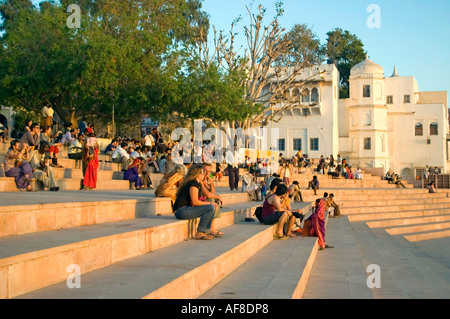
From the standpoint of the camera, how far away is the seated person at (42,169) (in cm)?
1177

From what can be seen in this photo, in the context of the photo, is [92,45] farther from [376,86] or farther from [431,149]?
[431,149]

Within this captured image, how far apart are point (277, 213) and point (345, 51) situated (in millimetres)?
55068

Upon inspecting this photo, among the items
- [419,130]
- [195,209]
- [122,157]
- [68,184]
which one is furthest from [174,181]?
[419,130]

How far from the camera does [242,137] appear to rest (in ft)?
121

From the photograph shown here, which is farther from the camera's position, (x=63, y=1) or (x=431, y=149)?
(x=431, y=149)

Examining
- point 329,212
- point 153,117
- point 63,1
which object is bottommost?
point 329,212

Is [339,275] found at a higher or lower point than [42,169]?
lower

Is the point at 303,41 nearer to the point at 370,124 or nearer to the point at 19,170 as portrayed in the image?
the point at 370,124

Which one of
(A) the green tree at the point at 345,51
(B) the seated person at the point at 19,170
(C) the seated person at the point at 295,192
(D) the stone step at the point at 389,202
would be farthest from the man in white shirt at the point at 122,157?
(A) the green tree at the point at 345,51

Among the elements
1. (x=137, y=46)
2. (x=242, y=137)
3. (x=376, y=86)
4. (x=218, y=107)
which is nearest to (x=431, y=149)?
(x=376, y=86)

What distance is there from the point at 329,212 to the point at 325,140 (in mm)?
30275

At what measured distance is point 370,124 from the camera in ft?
171

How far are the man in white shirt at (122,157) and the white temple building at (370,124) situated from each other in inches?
1279

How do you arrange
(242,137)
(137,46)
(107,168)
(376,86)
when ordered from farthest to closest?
(376,86)
(242,137)
(137,46)
(107,168)
